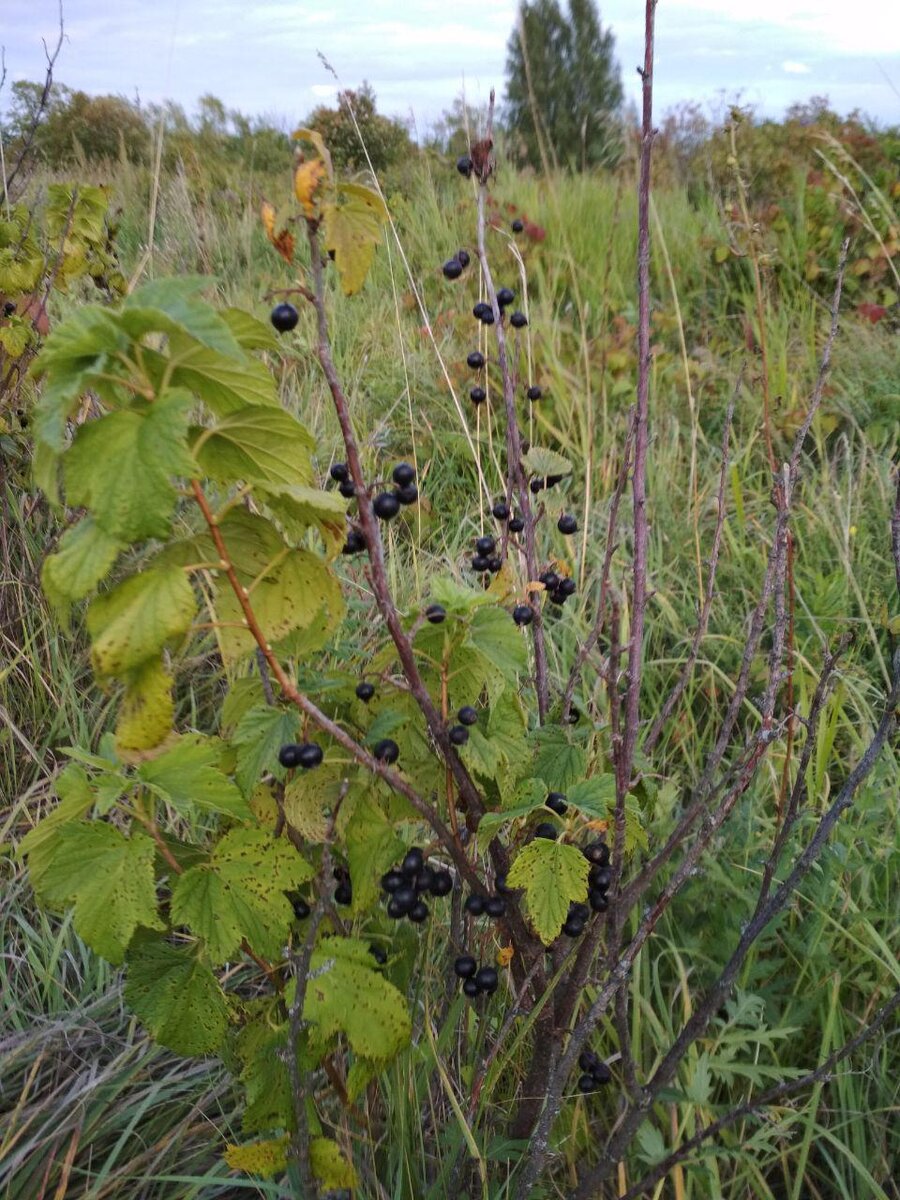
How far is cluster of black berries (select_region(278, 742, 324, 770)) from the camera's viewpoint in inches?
39.1

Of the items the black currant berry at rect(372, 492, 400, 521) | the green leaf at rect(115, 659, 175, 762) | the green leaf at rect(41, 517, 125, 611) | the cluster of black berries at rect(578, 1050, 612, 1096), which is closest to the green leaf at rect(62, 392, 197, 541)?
the green leaf at rect(41, 517, 125, 611)

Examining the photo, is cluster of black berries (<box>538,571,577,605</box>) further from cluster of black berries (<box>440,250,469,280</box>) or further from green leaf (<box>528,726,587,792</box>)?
cluster of black berries (<box>440,250,469,280</box>)

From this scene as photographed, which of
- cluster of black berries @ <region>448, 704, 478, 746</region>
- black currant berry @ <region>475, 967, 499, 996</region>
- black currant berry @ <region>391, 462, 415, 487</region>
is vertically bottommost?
black currant berry @ <region>475, 967, 499, 996</region>

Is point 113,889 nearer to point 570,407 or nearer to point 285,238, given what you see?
point 285,238

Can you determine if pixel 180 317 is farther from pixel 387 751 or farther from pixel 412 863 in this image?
pixel 412 863

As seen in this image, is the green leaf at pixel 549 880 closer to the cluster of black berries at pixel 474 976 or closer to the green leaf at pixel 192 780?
the cluster of black berries at pixel 474 976

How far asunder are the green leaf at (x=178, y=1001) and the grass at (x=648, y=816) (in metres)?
0.31

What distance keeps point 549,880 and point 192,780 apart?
1.40 feet

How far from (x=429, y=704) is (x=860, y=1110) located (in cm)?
116

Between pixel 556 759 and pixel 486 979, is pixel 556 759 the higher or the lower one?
the higher one

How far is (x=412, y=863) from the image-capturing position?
3.84 ft

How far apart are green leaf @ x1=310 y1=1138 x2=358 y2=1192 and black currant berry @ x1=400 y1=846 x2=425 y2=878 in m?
0.34

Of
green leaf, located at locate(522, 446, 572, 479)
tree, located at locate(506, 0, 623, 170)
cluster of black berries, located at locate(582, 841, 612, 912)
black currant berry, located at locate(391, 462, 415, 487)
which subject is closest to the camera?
black currant berry, located at locate(391, 462, 415, 487)

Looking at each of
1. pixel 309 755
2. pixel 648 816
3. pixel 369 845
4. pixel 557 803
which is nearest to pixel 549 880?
pixel 557 803
